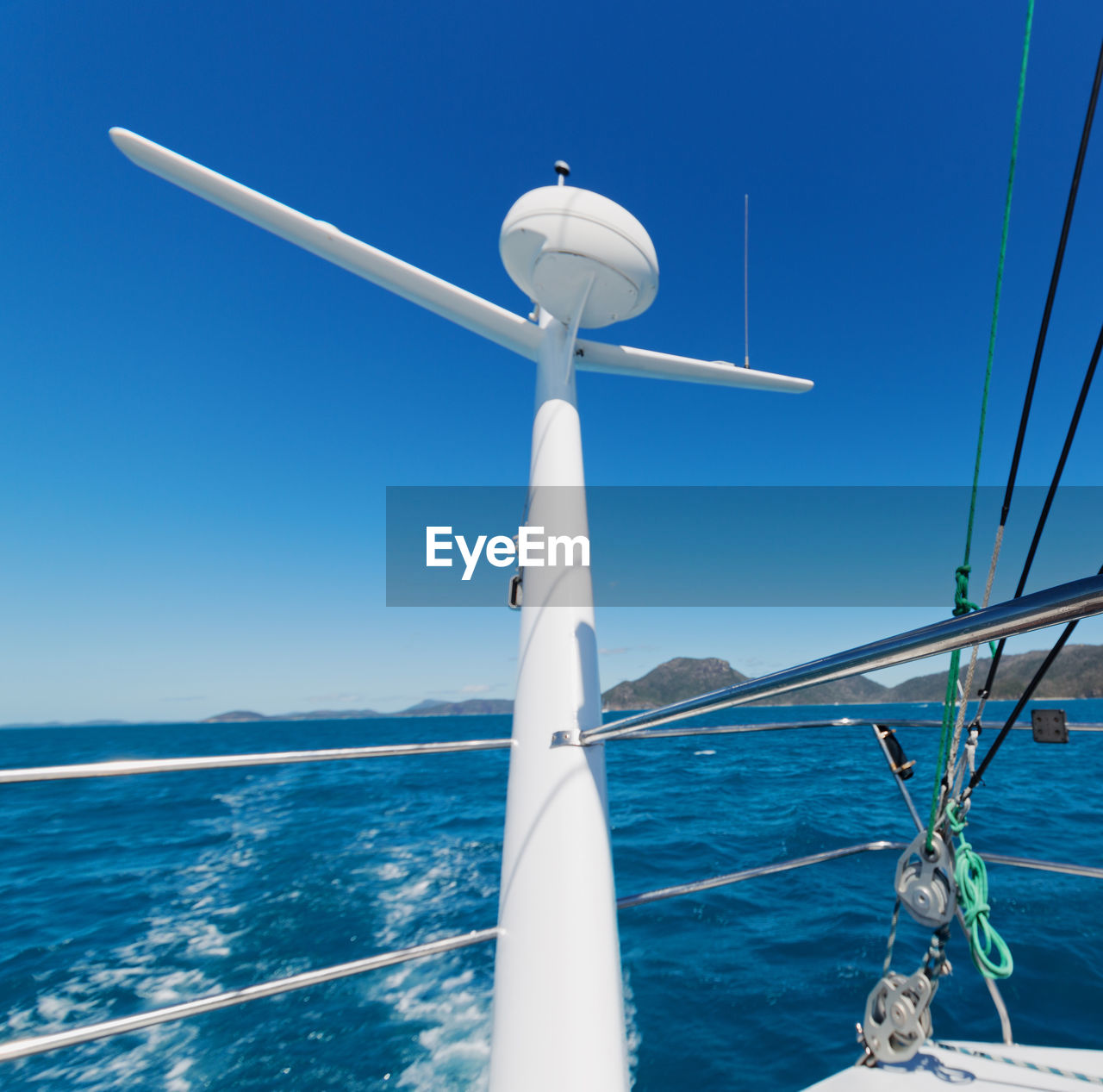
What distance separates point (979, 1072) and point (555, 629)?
65.2 inches

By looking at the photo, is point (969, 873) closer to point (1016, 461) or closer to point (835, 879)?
point (1016, 461)

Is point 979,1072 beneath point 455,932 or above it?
above

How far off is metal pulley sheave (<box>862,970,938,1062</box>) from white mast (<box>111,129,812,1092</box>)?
29.5 inches

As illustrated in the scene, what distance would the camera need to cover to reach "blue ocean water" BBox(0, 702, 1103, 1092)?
11.3 feet

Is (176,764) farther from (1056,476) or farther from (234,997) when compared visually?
(1056,476)

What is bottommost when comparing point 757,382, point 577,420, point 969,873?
point 969,873

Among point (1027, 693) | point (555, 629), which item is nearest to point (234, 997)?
point (555, 629)

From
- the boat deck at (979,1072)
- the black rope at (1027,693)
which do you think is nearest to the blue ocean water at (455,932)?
the boat deck at (979,1072)

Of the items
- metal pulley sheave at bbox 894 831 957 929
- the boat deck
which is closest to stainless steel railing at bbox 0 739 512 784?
metal pulley sheave at bbox 894 831 957 929

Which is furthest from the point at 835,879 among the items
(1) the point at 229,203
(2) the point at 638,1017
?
(1) the point at 229,203

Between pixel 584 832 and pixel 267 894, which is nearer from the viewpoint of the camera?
pixel 584 832

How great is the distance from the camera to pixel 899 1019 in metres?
1.53

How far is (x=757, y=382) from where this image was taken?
2.91 meters

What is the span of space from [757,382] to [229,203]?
97.1 inches
